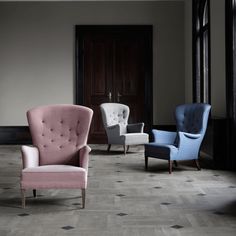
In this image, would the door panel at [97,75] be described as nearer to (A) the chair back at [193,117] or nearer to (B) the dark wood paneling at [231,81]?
(A) the chair back at [193,117]

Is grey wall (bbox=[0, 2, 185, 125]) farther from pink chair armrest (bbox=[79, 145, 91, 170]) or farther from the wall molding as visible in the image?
pink chair armrest (bbox=[79, 145, 91, 170])

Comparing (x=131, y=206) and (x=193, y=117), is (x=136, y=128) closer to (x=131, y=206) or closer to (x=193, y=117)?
(x=193, y=117)

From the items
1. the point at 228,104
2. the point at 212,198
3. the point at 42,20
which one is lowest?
the point at 212,198

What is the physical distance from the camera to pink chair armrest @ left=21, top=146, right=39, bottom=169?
14.3 feet

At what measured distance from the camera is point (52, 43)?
10.5m

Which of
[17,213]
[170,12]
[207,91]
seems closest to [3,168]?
[17,213]

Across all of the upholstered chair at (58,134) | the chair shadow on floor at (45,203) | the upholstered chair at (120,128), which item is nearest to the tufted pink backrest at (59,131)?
the upholstered chair at (58,134)

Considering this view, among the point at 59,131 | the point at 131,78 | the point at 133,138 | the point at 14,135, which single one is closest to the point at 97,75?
the point at 131,78

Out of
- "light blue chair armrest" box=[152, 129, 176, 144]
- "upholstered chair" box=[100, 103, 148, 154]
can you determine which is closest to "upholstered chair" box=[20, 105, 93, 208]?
"light blue chair armrest" box=[152, 129, 176, 144]

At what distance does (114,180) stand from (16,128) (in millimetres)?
5300

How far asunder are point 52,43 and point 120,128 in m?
3.05

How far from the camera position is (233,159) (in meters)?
6.42

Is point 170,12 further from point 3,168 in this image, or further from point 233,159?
point 3,168

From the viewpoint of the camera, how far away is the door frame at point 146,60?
10.4 meters
